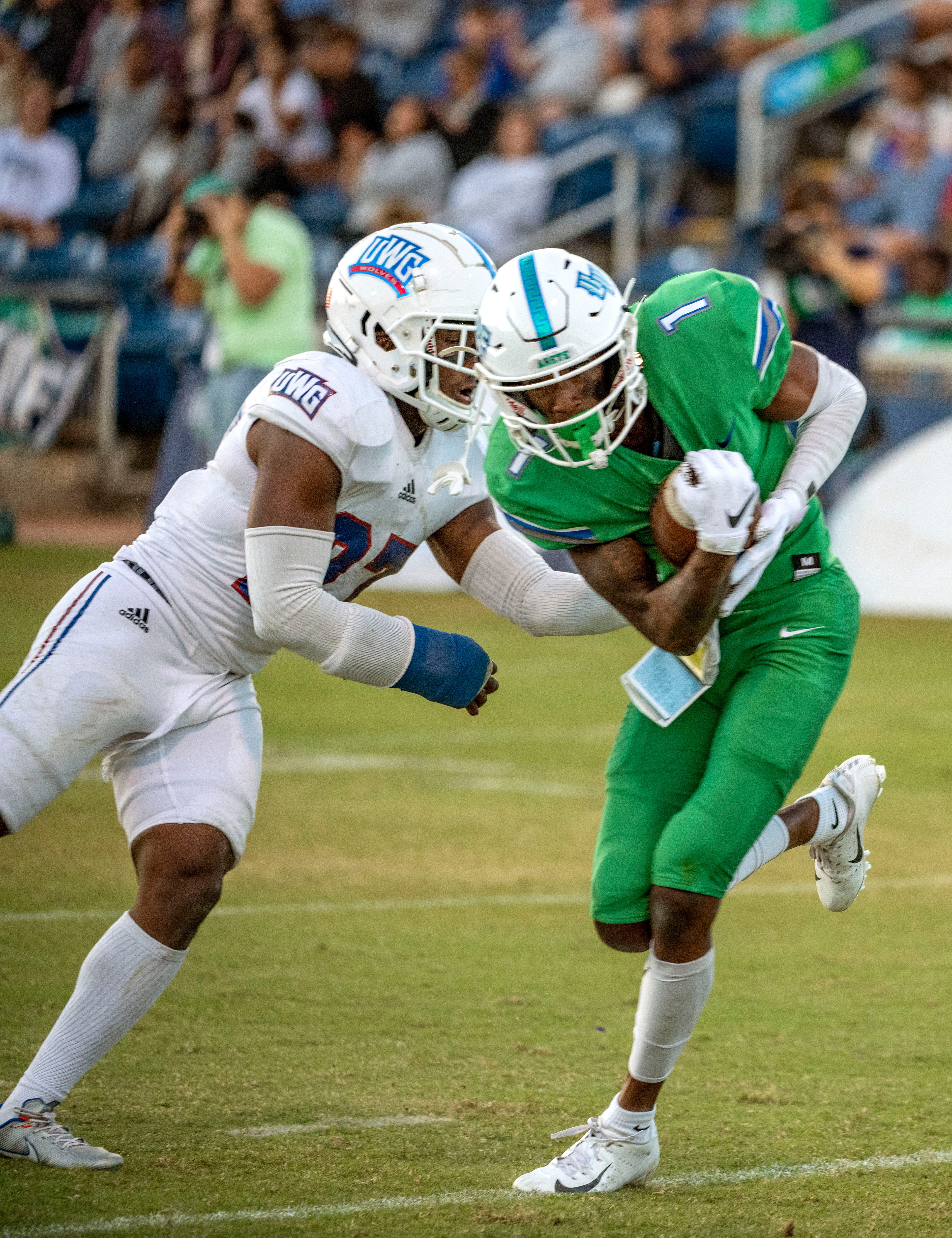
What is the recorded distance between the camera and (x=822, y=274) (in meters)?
11.2

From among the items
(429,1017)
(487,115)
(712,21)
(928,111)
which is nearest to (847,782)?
(429,1017)

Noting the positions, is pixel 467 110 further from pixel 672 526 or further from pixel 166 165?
pixel 672 526

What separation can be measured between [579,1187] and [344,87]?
1329cm

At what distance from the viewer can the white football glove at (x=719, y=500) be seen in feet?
10.1

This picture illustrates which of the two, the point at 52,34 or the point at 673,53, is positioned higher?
the point at 673,53

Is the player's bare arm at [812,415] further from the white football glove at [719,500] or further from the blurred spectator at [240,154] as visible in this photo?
the blurred spectator at [240,154]

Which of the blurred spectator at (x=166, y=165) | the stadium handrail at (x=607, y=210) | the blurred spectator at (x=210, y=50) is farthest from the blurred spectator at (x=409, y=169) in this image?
the blurred spectator at (x=210, y=50)

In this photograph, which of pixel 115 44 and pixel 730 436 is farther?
pixel 115 44

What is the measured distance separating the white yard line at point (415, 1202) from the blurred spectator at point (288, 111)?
1317cm

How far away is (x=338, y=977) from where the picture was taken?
4.55 meters

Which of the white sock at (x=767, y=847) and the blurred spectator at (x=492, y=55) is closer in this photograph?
the white sock at (x=767, y=847)

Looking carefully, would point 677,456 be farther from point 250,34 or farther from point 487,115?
point 250,34

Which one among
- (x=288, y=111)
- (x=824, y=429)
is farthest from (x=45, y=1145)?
(x=288, y=111)

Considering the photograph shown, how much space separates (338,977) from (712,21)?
1252cm
